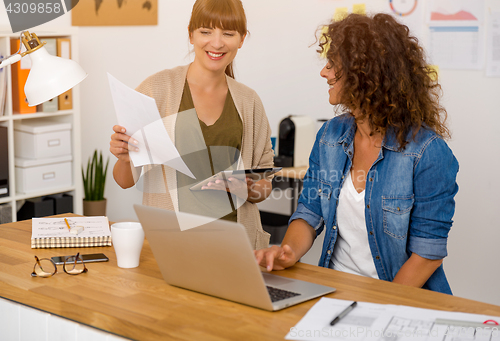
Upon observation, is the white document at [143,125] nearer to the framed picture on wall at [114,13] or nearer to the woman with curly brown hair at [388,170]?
the woman with curly brown hair at [388,170]

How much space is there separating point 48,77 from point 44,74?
14 mm

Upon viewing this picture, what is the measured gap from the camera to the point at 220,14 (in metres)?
1.83

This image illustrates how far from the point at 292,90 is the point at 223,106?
5.57 feet

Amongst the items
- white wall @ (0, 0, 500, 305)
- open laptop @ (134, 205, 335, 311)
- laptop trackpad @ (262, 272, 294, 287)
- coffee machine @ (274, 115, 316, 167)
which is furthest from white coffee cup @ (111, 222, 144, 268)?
coffee machine @ (274, 115, 316, 167)

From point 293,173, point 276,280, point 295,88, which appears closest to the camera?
point 276,280

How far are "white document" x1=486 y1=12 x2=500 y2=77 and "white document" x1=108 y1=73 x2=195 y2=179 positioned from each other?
2070mm

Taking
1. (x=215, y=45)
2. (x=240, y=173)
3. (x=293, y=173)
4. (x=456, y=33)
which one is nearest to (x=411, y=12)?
(x=456, y=33)

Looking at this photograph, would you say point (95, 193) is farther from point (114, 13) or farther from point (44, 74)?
point (44, 74)

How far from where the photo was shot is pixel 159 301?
1185 millimetres

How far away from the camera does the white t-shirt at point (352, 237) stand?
1.62m

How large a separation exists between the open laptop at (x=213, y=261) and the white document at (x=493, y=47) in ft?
7.12

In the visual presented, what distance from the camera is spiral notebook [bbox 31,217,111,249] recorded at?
1599 millimetres

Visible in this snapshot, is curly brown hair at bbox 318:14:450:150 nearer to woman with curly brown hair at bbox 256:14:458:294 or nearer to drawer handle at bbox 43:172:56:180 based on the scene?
woman with curly brown hair at bbox 256:14:458:294

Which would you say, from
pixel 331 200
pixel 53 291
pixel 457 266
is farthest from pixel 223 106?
pixel 457 266
